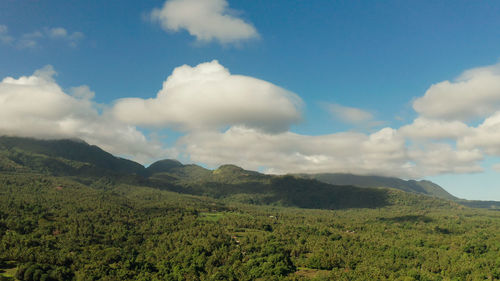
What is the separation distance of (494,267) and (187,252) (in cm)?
17376

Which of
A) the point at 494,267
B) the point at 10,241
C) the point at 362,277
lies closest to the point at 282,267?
the point at 362,277

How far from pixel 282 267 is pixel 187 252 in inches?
2466

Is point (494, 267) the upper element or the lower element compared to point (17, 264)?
upper

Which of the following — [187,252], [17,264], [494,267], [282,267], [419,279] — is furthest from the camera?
[187,252]

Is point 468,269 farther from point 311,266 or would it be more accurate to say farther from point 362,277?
point 311,266

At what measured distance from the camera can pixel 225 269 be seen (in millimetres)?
159125

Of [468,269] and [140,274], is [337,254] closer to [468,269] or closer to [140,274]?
[468,269]

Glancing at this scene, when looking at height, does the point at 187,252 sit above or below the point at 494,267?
below

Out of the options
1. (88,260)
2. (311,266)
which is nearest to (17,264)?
(88,260)

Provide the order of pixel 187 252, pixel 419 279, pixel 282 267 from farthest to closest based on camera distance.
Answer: pixel 187 252 < pixel 282 267 < pixel 419 279

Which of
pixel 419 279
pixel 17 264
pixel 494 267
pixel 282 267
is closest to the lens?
pixel 17 264

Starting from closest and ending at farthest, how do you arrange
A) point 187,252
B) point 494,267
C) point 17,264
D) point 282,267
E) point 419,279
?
point 17,264
point 419,279
point 282,267
point 494,267
point 187,252

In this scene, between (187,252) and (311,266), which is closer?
(311,266)

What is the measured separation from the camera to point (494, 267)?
174 meters
